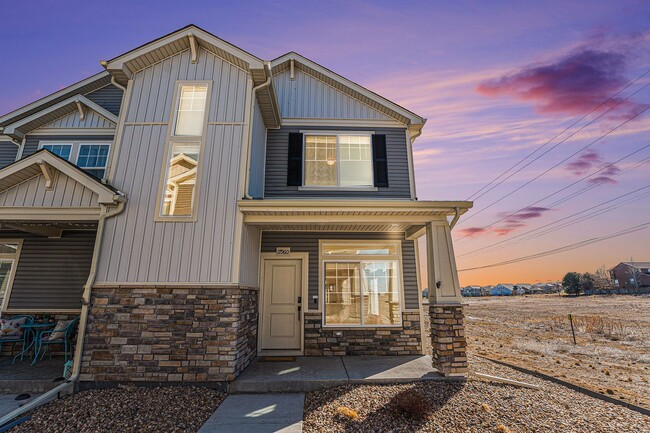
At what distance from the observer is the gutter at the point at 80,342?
3.87 metres

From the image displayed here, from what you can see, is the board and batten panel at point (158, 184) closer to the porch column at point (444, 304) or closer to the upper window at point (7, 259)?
the porch column at point (444, 304)

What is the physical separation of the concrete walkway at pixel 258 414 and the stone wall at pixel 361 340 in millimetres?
2238

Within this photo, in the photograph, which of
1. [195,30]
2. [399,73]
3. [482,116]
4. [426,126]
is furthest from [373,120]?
[482,116]

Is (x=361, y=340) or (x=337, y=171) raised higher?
(x=337, y=171)

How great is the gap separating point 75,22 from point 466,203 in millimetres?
11187

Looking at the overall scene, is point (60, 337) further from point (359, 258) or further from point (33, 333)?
point (359, 258)

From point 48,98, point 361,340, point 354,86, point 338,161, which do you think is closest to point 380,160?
point 338,161

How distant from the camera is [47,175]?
5.21 metres

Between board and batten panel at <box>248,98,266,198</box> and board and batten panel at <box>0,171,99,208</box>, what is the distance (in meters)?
2.92

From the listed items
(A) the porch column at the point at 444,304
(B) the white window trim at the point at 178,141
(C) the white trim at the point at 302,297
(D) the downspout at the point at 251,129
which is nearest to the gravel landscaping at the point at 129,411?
(C) the white trim at the point at 302,297

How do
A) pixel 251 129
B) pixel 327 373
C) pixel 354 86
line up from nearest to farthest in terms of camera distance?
1. pixel 327 373
2. pixel 251 129
3. pixel 354 86

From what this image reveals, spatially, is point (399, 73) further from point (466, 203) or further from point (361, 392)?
point (361, 392)

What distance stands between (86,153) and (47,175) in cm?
271

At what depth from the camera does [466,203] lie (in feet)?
17.8
